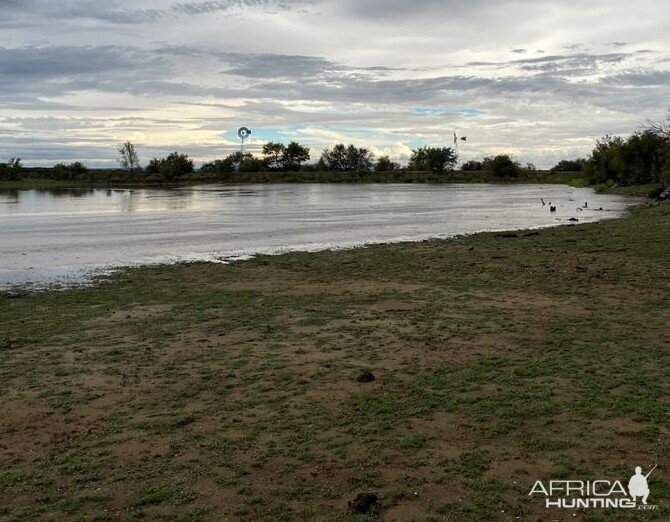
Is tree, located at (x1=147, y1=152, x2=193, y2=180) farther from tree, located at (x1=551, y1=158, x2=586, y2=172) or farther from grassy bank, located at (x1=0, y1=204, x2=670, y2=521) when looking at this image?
grassy bank, located at (x1=0, y1=204, x2=670, y2=521)

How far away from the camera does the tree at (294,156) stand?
169 metres

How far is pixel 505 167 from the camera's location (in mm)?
145375

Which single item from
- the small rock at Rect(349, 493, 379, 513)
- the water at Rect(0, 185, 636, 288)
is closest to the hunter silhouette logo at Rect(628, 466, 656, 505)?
the small rock at Rect(349, 493, 379, 513)

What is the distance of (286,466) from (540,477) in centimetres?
204

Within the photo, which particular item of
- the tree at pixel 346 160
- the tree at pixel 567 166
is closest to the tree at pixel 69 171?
the tree at pixel 346 160

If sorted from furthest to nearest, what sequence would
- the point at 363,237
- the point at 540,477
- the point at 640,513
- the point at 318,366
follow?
the point at 363,237 → the point at 318,366 → the point at 540,477 → the point at 640,513

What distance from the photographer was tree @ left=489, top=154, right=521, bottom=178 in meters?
145

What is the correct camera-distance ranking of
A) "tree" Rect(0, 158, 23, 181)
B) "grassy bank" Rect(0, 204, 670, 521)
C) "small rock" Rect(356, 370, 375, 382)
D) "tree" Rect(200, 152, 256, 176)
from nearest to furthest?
"grassy bank" Rect(0, 204, 670, 521) → "small rock" Rect(356, 370, 375, 382) → "tree" Rect(0, 158, 23, 181) → "tree" Rect(200, 152, 256, 176)

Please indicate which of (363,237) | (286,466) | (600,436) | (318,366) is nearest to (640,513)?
(600,436)

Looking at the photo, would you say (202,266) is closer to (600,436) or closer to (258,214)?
(600,436)

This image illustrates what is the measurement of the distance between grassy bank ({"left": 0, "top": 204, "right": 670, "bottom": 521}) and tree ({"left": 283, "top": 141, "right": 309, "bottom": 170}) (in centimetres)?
15735

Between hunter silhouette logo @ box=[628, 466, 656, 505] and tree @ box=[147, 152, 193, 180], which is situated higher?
tree @ box=[147, 152, 193, 180]

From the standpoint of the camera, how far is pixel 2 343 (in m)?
9.63
